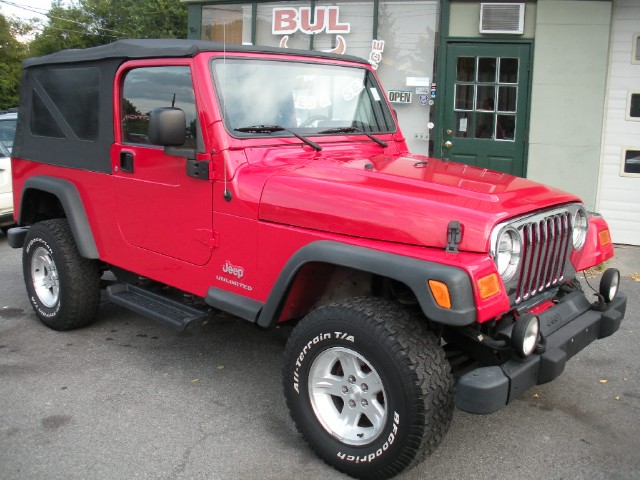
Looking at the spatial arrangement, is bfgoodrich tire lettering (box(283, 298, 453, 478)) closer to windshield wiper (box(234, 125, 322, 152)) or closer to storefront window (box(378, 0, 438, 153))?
windshield wiper (box(234, 125, 322, 152))

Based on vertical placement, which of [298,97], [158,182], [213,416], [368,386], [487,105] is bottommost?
[213,416]

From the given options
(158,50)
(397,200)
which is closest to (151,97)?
(158,50)

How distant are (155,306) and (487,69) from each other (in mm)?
6000

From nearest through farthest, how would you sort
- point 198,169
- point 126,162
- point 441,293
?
point 441,293, point 198,169, point 126,162

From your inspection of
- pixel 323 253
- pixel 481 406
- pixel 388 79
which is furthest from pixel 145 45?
pixel 388 79

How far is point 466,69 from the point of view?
338 inches

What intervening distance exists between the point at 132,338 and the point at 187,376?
89 centimetres

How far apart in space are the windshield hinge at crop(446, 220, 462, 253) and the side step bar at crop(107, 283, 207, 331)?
1783 millimetres

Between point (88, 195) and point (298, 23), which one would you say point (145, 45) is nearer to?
point (88, 195)

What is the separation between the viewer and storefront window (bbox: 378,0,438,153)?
8.70 m

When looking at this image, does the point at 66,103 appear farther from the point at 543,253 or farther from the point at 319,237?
the point at 543,253

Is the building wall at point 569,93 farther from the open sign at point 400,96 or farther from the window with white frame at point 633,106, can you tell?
the open sign at point 400,96

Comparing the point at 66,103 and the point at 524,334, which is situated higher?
the point at 66,103

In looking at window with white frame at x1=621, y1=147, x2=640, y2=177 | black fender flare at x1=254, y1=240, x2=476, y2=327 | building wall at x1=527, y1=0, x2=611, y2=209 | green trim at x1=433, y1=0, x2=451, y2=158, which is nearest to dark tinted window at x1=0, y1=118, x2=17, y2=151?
green trim at x1=433, y1=0, x2=451, y2=158
